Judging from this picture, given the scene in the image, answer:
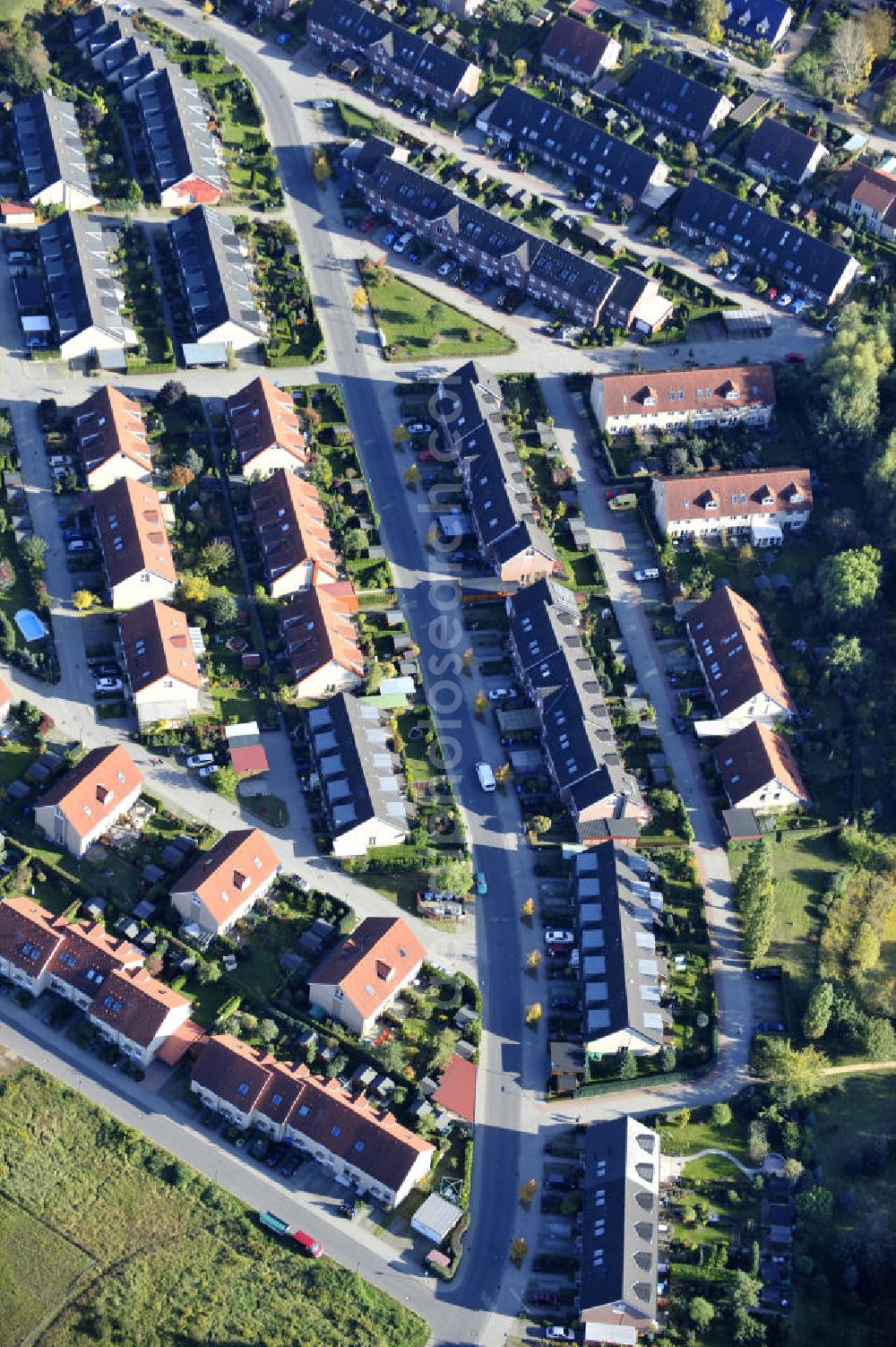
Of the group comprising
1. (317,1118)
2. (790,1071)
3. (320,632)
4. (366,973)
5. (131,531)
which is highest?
(320,632)

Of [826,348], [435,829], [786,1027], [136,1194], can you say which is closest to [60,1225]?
[136,1194]

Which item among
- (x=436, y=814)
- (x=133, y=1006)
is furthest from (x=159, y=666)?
(x=133, y=1006)

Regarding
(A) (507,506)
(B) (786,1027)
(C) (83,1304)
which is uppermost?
(A) (507,506)

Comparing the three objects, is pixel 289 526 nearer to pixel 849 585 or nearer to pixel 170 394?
pixel 170 394

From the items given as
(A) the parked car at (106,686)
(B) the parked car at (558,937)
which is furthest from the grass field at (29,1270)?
(A) the parked car at (106,686)

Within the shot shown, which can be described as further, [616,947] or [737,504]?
[737,504]

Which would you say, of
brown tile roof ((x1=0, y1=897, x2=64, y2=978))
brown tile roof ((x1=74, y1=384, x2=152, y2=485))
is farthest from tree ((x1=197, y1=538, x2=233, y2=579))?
brown tile roof ((x1=0, y1=897, x2=64, y2=978))

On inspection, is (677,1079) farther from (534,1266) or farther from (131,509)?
(131,509)
